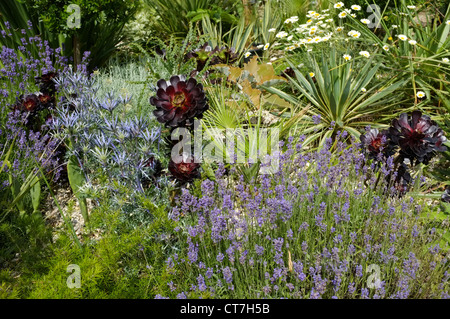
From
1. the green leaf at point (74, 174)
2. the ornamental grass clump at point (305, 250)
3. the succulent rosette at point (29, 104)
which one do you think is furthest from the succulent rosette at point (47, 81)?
the ornamental grass clump at point (305, 250)

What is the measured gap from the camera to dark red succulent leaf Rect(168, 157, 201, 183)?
101 inches

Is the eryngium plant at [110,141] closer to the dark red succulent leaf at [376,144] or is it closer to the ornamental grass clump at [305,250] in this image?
the ornamental grass clump at [305,250]

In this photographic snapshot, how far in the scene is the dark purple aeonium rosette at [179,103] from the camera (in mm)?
2674

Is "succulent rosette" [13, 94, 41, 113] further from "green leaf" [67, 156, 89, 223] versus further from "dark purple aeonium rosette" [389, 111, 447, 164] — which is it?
"dark purple aeonium rosette" [389, 111, 447, 164]

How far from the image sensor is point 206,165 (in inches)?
122

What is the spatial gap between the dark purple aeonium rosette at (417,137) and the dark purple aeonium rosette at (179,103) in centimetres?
122

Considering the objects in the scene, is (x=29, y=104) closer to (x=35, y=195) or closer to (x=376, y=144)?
(x=35, y=195)

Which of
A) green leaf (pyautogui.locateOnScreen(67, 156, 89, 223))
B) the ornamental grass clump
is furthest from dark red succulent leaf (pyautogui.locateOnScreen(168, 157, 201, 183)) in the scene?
green leaf (pyautogui.locateOnScreen(67, 156, 89, 223))

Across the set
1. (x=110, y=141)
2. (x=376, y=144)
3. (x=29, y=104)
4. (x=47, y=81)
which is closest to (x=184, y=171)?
(x=110, y=141)

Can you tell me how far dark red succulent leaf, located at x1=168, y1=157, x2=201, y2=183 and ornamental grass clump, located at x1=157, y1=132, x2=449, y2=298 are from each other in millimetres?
152

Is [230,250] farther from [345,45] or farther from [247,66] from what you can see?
[345,45]

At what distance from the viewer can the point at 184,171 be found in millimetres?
2568

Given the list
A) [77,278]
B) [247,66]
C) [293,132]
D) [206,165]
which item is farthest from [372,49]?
[77,278]

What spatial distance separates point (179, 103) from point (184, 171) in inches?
17.0
